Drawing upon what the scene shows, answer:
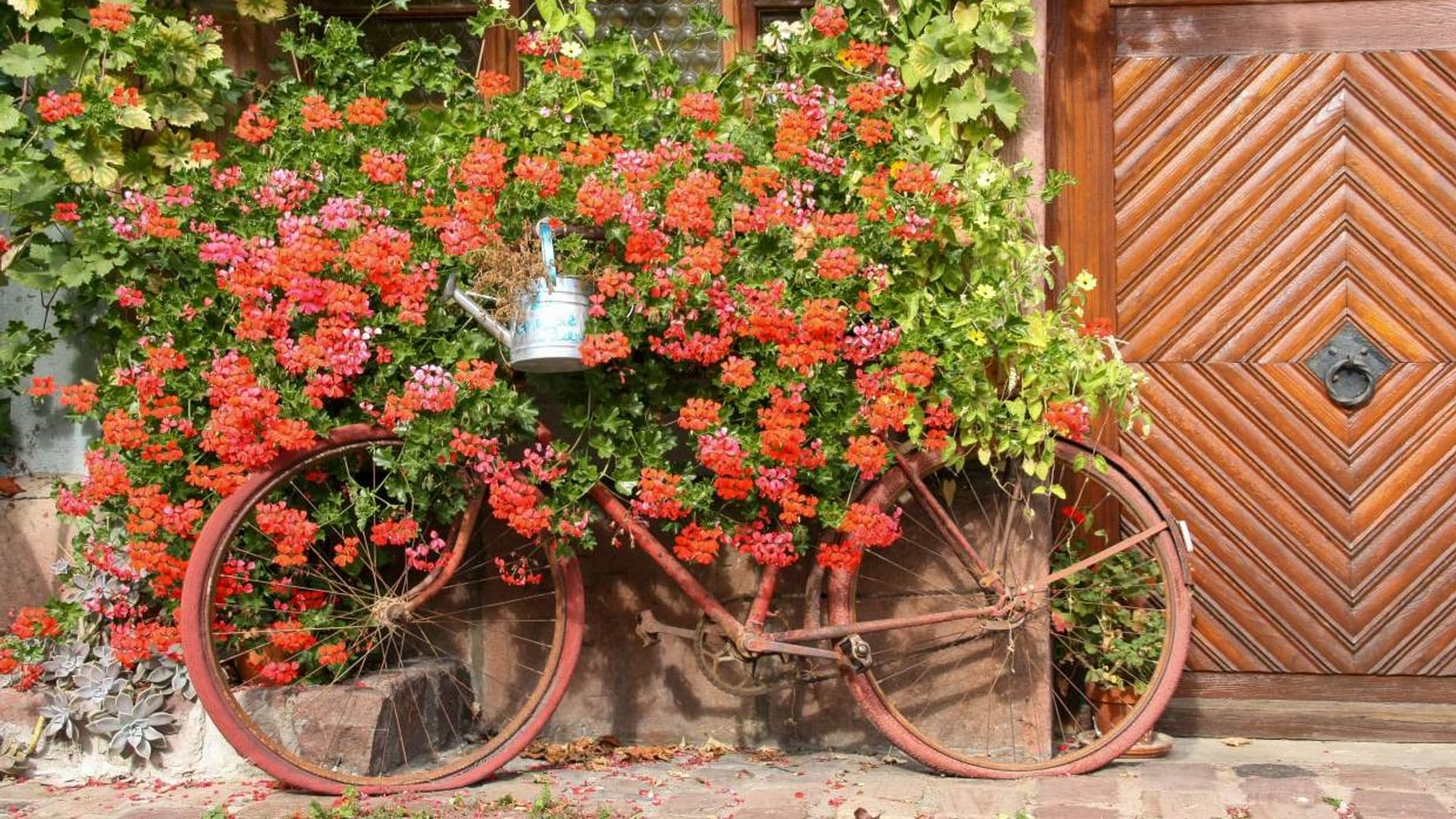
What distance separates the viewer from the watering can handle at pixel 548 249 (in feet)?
14.6

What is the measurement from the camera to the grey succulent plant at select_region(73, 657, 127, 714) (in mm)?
4734

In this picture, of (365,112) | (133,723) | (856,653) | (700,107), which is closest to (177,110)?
(365,112)

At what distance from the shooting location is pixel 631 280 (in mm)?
4551

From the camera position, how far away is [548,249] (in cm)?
445

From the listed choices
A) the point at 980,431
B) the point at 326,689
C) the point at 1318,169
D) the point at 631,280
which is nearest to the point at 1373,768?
the point at 980,431

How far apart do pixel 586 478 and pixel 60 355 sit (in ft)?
5.92

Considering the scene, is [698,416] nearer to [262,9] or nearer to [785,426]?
[785,426]

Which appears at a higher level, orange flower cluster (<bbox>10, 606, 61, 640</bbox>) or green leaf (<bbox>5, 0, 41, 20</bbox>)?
green leaf (<bbox>5, 0, 41, 20</bbox>)

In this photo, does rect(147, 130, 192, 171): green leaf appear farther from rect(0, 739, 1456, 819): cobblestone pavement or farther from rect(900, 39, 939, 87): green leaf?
rect(900, 39, 939, 87): green leaf

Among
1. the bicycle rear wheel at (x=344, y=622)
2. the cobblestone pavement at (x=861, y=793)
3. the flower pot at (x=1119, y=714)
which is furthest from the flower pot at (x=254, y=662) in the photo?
the flower pot at (x=1119, y=714)

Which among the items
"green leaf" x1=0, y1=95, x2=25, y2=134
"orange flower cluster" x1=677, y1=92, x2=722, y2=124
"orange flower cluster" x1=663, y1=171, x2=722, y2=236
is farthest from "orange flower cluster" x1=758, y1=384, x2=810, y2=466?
"green leaf" x1=0, y1=95, x2=25, y2=134

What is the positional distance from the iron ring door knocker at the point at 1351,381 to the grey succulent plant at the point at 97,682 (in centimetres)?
372

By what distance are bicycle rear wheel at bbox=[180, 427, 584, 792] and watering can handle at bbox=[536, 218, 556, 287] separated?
65 cm

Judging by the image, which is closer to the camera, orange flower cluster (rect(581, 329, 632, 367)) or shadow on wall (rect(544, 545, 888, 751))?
orange flower cluster (rect(581, 329, 632, 367))
